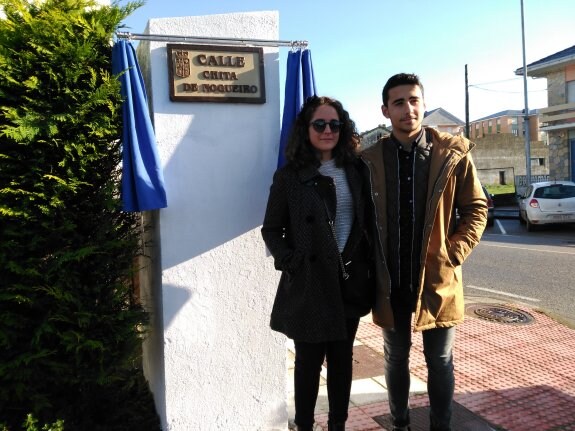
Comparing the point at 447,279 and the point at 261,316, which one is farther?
the point at 261,316

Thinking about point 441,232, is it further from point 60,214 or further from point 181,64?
point 60,214

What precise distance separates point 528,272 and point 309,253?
25.4ft

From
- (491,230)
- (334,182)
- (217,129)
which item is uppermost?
(217,129)

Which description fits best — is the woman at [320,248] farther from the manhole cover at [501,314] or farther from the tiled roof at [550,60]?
the tiled roof at [550,60]

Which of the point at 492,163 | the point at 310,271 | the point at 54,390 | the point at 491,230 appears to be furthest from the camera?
the point at 492,163

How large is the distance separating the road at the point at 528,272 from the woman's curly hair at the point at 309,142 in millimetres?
4642

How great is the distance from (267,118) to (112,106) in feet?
3.18

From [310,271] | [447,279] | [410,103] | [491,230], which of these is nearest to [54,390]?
[310,271]

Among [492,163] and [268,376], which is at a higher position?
[492,163]

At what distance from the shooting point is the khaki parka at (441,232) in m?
2.74

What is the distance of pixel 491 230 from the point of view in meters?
16.4

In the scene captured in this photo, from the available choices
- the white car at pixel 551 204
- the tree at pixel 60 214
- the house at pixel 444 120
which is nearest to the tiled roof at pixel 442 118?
the house at pixel 444 120

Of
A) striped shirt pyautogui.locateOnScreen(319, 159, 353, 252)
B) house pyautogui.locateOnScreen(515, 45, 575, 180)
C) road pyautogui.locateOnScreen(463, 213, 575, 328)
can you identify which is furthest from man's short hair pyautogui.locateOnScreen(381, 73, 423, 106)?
house pyautogui.locateOnScreen(515, 45, 575, 180)

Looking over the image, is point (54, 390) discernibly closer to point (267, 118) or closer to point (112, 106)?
point (112, 106)
